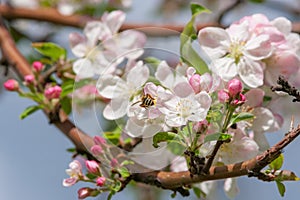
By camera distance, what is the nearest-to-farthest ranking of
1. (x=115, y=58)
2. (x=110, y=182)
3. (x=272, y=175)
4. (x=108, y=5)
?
(x=272, y=175)
(x=110, y=182)
(x=115, y=58)
(x=108, y=5)

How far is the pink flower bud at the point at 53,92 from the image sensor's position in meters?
1.21

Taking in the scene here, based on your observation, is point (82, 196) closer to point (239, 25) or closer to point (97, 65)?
point (97, 65)

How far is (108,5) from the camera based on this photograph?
225 cm

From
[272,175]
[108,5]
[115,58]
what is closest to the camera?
[272,175]

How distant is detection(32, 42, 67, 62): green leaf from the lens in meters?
1.35

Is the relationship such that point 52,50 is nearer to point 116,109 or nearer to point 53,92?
point 53,92

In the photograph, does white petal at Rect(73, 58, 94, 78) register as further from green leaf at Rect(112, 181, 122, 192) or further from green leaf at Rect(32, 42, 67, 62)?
green leaf at Rect(112, 181, 122, 192)

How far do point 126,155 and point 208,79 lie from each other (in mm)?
205

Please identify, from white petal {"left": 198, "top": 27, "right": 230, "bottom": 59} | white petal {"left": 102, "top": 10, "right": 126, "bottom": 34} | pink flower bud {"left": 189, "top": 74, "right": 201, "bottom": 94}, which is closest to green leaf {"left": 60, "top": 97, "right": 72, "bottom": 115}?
white petal {"left": 102, "top": 10, "right": 126, "bottom": 34}

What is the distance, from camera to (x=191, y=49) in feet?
3.40

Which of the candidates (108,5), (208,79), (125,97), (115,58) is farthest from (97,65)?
(108,5)

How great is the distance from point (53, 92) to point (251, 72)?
394 mm

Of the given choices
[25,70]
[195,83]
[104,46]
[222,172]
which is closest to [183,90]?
[195,83]

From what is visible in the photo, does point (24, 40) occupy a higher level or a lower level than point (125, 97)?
lower
